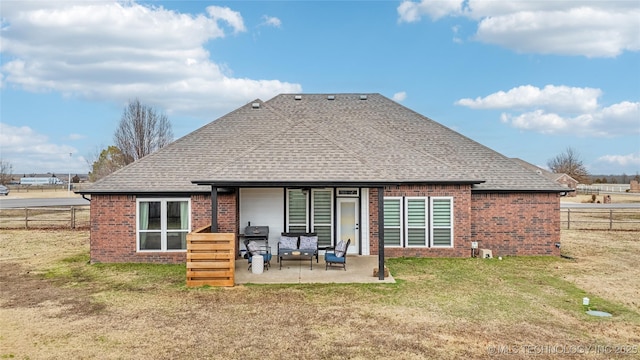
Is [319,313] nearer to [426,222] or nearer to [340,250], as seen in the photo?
[340,250]

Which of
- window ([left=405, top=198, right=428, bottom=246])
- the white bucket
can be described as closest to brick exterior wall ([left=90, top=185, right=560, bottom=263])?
window ([left=405, top=198, right=428, bottom=246])

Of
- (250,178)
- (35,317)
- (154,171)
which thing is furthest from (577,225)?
(35,317)

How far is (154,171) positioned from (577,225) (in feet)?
74.9

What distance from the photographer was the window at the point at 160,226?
1310cm

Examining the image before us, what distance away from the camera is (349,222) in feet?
46.4

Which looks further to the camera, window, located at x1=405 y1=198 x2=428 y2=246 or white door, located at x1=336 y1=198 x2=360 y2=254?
white door, located at x1=336 y1=198 x2=360 y2=254

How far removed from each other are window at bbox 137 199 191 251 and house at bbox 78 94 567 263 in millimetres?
32

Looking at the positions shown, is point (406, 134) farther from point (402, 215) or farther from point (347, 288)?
point (347, 288)

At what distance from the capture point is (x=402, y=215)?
45.9 feet

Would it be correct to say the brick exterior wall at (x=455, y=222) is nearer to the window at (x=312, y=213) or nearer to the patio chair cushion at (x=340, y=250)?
the window at (x=312, y=213)

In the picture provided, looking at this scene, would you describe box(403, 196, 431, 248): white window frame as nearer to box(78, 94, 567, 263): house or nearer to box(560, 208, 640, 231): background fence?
box(78, 94, 567, 263): house

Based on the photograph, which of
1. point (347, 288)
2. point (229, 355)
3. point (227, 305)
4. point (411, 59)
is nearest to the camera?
point (229, 355)

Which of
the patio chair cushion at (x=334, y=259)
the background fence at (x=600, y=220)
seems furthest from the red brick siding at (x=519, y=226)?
the background fence at (x=600, y=220)

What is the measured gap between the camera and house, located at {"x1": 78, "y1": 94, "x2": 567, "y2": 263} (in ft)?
41.0
